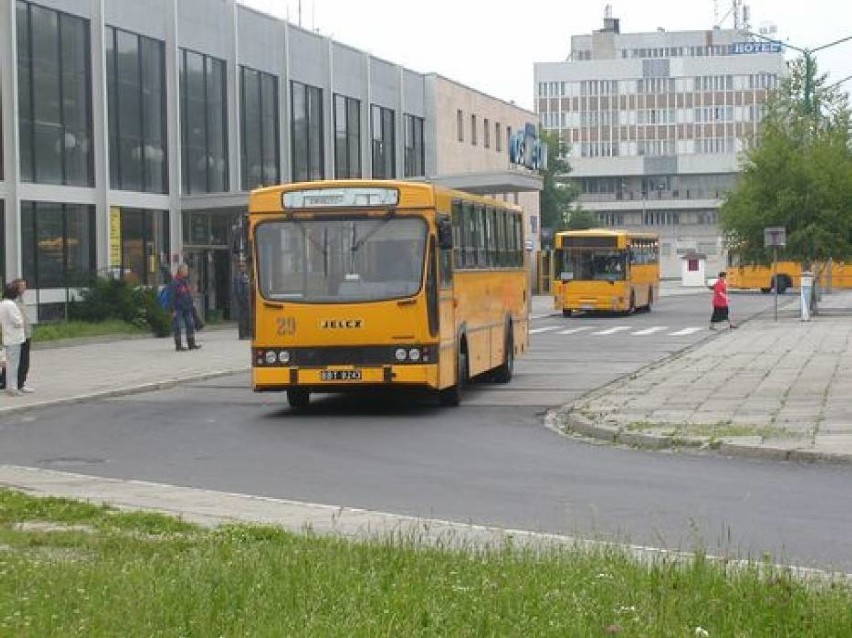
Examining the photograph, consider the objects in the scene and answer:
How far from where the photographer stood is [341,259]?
19.9 m

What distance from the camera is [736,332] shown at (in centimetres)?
4162

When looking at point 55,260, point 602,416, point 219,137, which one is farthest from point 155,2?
point 602,416

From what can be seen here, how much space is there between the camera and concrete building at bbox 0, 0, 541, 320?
130ft

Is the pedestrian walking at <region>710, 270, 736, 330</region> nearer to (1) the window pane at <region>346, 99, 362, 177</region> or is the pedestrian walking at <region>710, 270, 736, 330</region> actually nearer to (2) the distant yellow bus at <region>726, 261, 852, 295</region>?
(1) the window pane at <region>346, 99, 362, 177</region>

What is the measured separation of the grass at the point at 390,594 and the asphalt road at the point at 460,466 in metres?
1.51

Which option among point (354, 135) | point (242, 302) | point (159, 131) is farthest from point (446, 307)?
point (354, 135)

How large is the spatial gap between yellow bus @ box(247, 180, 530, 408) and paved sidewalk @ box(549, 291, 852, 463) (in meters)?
2.18

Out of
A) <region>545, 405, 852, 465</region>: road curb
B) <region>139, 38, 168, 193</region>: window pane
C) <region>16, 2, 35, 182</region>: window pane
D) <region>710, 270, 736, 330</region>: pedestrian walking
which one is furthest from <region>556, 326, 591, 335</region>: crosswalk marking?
<region>545, 405, 852, 465</region>: road curb

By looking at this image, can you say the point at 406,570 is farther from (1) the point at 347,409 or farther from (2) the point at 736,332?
(2) the point at 736,332

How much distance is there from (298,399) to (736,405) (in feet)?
20.0

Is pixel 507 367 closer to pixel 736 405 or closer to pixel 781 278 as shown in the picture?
pixel 736 405

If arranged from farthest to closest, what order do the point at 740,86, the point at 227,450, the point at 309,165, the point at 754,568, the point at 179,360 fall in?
1. the point at 740,86
2. the point at 309,165
3. the point at 179,360
4. the point at 227,450
5. the point at 754,568

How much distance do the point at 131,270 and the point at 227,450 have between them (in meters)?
29.0

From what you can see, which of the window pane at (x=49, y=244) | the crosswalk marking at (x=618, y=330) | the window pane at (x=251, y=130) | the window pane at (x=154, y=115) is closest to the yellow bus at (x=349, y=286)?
the window pane at (x=49, y=244)
